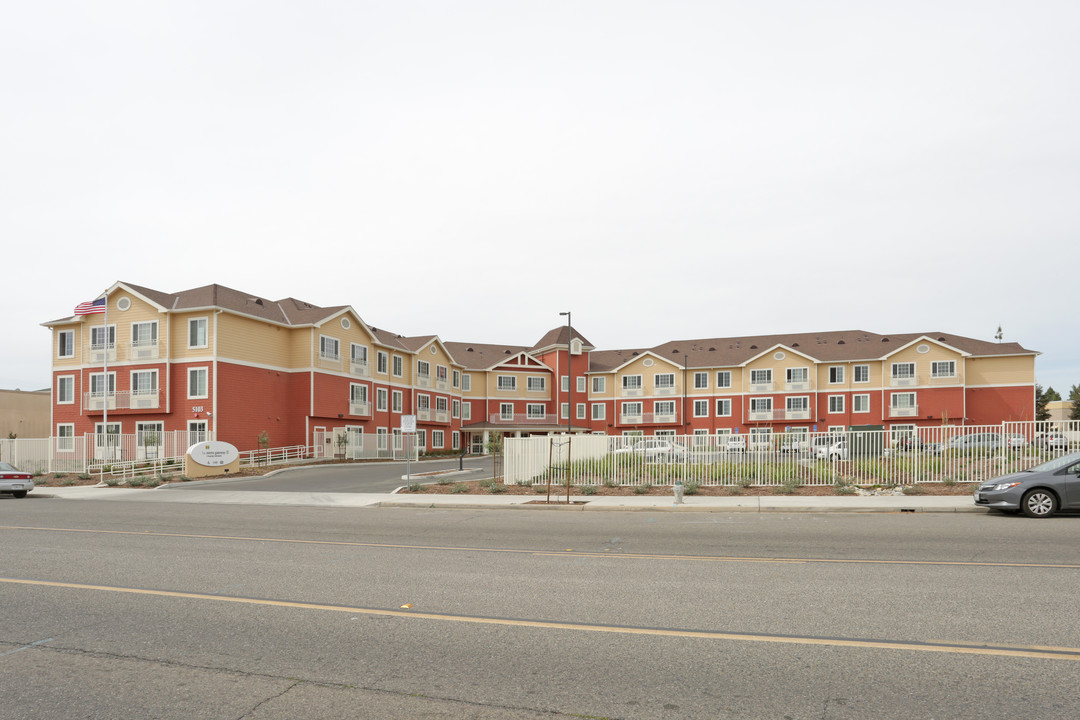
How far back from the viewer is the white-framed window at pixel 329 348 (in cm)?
4678

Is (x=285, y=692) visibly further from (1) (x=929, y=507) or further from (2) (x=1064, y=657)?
(1) (x=929, y=507)

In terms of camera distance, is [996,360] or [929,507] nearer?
[929,507]

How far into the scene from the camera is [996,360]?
62094 mm

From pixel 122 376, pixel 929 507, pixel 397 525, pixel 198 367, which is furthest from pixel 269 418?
pixel 929 507

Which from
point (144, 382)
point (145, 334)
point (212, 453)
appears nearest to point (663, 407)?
point (144, 382)

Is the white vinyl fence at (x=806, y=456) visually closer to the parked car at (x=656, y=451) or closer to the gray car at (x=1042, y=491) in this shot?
the parked car at (x=656, y=451)

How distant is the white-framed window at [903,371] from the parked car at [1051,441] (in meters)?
45.1

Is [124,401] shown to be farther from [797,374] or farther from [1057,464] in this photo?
[797,374]

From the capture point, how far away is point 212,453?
34281 mm

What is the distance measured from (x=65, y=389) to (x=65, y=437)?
335 centimetres

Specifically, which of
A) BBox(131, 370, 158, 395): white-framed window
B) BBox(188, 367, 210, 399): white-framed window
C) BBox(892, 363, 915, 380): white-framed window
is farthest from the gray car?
BBox(892, 363, 915, 380): white-framed window

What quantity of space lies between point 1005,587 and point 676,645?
4591 millimetres

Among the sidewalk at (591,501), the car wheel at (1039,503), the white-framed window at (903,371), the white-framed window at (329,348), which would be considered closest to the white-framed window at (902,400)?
the white-framed window at (903,371)

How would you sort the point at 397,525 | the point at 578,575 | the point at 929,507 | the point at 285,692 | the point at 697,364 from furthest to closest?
the point at 697,364 < the point at 929,507 < the point at 397,525 < the point at 578,575 < the point at 285,692
